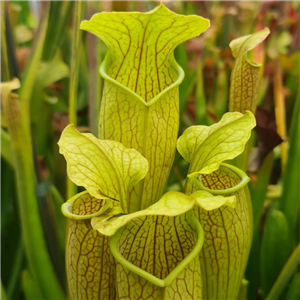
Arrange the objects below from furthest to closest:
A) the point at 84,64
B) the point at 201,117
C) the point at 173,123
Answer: the point at 84,64, the point at 201,117, the point at 173,123

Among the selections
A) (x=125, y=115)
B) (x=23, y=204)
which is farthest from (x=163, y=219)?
(x=23, y=204)

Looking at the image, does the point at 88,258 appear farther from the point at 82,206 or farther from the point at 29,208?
the point at 29,208

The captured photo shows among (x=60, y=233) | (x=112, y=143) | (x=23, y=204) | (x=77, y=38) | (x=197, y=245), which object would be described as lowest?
(x=60, y=233)

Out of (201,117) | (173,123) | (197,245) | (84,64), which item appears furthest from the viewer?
(84,64)

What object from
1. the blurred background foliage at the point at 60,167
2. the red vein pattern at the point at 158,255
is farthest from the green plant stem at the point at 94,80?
the red vein pattern at the point at 158,255

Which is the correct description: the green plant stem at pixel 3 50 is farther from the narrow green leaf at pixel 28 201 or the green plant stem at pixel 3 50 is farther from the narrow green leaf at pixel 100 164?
the narrow green leaf at pixel 100 164

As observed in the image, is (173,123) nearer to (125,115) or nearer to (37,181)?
(125,115)

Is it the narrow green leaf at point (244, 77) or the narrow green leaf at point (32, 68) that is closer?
the narrow green leaf at point (244, 77)
